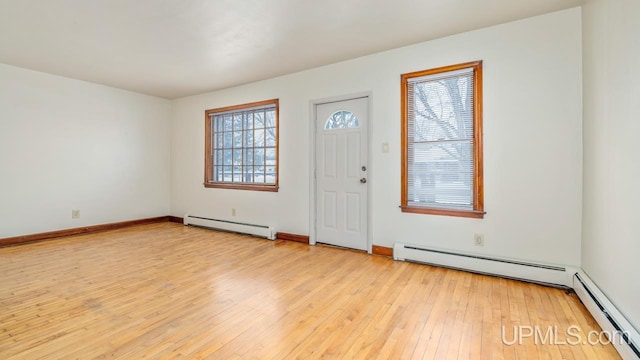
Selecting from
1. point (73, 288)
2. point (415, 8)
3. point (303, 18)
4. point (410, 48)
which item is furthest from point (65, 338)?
point (410, 48)

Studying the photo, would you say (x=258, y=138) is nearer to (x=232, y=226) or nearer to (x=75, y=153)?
(x=232, y=226)

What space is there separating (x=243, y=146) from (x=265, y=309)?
3.41 meters

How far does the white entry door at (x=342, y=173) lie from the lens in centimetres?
385

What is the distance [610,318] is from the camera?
1875 mm

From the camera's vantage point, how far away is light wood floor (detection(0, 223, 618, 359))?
1771 mm

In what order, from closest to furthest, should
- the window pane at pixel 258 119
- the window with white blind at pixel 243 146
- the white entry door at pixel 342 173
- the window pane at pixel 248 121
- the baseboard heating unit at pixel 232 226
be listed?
1. the white entry door at pixel 342 173
2. the baseboard heating unit at pixel 232 226
3. the window with white blind at pixel 243 146
4. the window pane at pixel 258 119
5. the window pane at pixel 248 121

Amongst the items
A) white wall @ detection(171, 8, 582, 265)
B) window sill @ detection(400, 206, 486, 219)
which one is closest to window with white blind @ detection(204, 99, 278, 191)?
white wall @ detection(171, 8, 582, 265)

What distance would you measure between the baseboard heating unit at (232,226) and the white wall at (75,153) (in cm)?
100

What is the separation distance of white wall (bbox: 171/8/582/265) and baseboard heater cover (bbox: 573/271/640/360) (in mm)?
435

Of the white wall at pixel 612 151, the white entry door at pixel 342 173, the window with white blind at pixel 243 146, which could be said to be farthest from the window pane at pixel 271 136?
the white wall at pixel 612 151

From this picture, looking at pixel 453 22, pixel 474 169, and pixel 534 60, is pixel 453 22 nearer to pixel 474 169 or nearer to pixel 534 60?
pixel 534 60

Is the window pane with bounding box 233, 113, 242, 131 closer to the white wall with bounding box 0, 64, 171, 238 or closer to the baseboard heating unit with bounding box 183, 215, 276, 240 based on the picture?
the baseboard heating unit with bounding box 183, 215, 276, 240

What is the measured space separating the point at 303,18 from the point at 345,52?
3.18 ft

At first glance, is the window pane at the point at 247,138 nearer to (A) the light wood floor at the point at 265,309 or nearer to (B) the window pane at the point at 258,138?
(B) the window pane at the point at 258,138
